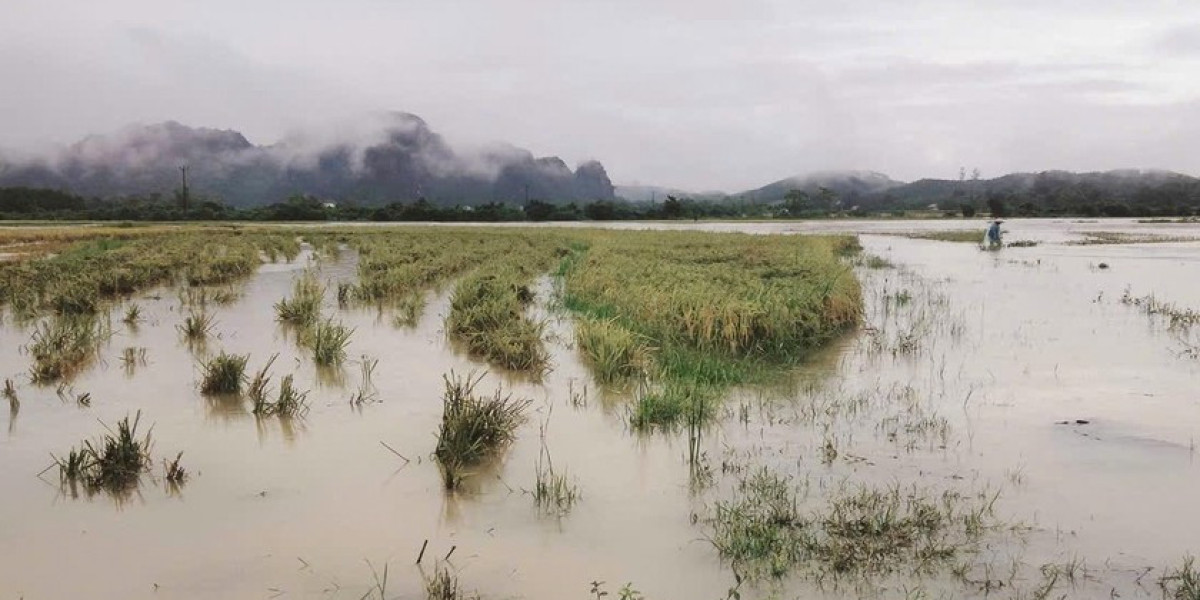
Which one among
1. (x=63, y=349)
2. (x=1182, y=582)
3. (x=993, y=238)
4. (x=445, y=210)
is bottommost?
(x=1182, y=582)

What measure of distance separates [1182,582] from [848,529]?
5.28 ft

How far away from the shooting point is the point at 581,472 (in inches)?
223

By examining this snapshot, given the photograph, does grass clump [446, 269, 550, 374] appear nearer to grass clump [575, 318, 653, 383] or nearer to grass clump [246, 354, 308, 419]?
grass clump [575, 318, 653, 383]

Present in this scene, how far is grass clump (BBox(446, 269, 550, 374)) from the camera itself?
30.9ft

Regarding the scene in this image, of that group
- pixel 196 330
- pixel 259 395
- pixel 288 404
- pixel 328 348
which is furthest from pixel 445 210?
pixel 288 404

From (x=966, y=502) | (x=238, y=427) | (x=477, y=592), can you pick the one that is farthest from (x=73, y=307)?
(x=966, y=502)

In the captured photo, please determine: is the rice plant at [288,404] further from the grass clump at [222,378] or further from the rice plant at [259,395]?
the grass clump at [222,378]

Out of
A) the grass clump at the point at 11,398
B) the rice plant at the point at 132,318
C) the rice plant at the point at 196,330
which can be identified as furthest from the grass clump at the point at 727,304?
the rice plant at the point at 132,318

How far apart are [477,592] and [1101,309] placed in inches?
574

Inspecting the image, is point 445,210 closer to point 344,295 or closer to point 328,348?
point 344,295

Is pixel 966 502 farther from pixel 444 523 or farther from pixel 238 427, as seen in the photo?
pixel 238 427

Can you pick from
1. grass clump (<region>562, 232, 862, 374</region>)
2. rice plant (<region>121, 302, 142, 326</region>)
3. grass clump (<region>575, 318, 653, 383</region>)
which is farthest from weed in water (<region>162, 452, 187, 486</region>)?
rice plant (<region>121, 302, 142, 326</region>)

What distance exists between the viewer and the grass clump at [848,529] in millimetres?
4059

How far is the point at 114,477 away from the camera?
5246mm
